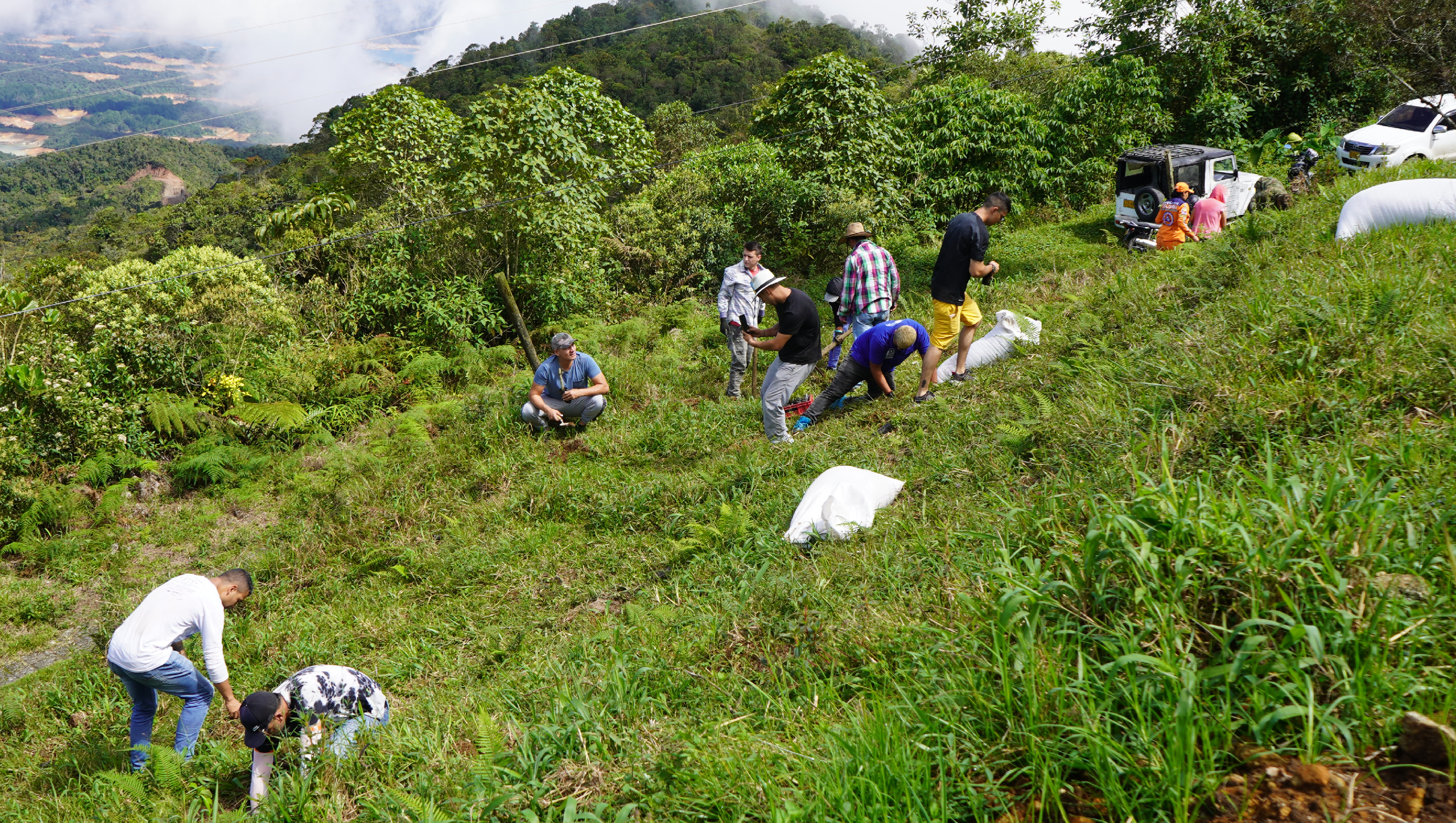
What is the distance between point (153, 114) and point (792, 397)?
167m

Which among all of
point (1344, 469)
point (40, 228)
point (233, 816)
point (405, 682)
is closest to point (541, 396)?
point (405, 682)

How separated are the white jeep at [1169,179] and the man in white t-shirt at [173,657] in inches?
519

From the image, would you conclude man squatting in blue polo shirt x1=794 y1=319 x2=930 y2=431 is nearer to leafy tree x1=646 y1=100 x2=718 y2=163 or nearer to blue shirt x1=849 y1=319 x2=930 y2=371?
blue shirt x1=849 y1=319 x2=930 y2=371

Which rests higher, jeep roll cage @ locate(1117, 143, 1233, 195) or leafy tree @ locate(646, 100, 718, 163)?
leafy tree @ locate(646, 100, 718, 163)

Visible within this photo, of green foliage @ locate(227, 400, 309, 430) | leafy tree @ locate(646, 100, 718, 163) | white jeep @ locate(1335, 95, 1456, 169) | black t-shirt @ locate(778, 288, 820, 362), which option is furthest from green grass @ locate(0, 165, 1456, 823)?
leafy tree @ locate(646, 100, 718, 163)

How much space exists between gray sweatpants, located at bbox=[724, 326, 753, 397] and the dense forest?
0.48 metres

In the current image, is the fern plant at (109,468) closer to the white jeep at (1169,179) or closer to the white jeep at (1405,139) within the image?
the white jeep at (1169,179)

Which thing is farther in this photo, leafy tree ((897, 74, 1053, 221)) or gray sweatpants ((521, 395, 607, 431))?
leafy tree ((897, 74, 1053, 221))

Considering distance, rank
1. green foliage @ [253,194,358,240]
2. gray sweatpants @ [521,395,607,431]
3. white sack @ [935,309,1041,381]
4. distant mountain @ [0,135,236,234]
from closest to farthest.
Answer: white sack @ [935,309,1041,381] → gray sweatpants @ [521,395,607,431] → green foliage @ [253,194,358,240] → distant mountain @ [0,135,236,234]

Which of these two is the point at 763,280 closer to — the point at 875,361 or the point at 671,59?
the point at 875,361

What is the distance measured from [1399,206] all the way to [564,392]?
267 inches

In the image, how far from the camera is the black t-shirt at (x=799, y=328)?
620 cm

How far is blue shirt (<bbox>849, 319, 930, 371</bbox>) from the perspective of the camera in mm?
6148

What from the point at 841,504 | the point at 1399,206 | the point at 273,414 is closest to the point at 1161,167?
the point at 1399,206
